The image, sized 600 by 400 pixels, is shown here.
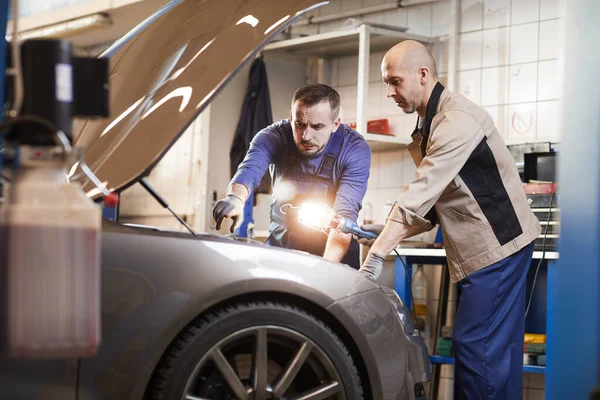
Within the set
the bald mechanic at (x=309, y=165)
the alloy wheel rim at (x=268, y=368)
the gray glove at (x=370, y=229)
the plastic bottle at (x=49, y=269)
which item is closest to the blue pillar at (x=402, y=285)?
the bald mechanic at (x=309, y=165)

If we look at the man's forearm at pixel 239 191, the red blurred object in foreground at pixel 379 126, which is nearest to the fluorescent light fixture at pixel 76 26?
the red blurred object in foreground at pixel 379 126

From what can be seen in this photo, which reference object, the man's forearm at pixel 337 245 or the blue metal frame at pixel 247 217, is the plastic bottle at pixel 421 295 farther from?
the man's forearm at pixel 337 245

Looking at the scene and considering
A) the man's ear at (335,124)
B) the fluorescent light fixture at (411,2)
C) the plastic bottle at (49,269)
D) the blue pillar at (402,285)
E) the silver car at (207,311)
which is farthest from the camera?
the fluorescent light fixture at (411,2)

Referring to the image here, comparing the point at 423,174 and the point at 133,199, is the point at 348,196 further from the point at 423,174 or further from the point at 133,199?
the point at 133,199

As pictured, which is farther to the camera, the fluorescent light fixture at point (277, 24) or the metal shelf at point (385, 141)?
the metal shelf at point (385, 141)

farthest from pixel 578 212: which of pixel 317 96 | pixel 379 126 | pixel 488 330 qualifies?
pixel 379 126

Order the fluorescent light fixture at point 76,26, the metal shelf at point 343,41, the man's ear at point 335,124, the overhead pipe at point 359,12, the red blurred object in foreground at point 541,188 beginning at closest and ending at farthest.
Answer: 1. the man's ear at point 335,124
2. the red blurred object in foreground at point 541,188
3. the metal shelf at point 343,41
4. the overhead pipe at point 359,12
5. the fluorescent light fixture at point 76,26

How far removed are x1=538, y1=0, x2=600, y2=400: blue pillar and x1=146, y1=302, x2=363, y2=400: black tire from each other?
1.08m

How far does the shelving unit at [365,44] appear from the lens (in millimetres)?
6281

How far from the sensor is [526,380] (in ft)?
18.8

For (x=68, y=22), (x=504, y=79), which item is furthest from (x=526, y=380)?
(x=68, y=22)

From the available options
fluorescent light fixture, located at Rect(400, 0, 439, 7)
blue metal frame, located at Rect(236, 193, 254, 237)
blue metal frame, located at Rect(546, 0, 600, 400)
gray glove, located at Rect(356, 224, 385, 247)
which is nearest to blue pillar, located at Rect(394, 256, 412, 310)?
blue metal frame, located at Rect(236, 193, 254, 237)

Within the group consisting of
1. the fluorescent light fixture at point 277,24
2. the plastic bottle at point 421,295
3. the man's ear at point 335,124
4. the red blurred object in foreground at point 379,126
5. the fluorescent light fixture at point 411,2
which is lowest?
the plastic bottle at point 421,295

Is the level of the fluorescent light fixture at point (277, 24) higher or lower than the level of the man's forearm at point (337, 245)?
higher
